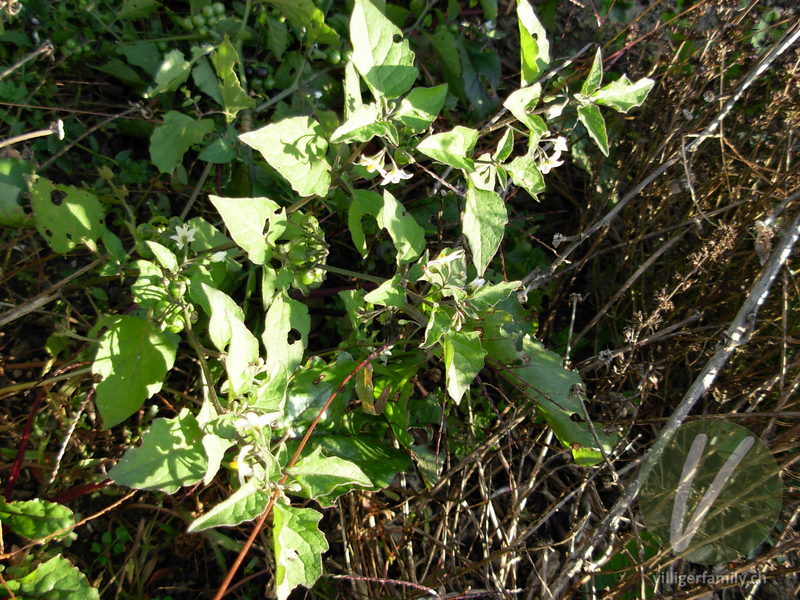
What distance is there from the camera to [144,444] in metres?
1.58

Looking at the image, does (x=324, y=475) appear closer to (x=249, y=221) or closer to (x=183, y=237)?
(x=249, y=221)

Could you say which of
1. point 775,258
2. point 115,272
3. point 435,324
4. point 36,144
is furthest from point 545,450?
point 36,144

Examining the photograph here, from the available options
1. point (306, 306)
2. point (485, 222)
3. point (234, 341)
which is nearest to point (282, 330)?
point (306, 306)

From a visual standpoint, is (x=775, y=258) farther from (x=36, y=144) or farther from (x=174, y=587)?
(x=36, y=144)

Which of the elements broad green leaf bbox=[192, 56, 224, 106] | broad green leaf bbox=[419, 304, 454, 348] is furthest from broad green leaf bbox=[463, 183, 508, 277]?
broad green leaf bbox=[192, 56, 224, 106]

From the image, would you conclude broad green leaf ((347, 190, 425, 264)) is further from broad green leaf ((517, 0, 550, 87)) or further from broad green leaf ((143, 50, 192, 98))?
broad green leaf ((143, 50, 192, 98))

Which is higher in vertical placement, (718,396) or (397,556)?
(718,396)

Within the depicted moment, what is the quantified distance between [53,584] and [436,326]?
127 cm

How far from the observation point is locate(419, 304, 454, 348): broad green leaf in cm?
170

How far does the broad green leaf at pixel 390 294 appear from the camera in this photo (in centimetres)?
171

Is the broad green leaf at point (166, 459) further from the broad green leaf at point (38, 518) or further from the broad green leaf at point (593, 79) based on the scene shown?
the broad green leaf at point (593, 79)

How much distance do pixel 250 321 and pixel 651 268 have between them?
1580 millimetres

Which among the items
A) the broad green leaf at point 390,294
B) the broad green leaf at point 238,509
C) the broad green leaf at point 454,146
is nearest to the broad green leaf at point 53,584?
the broad green leaf at point 238,509

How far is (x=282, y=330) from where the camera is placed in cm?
180
